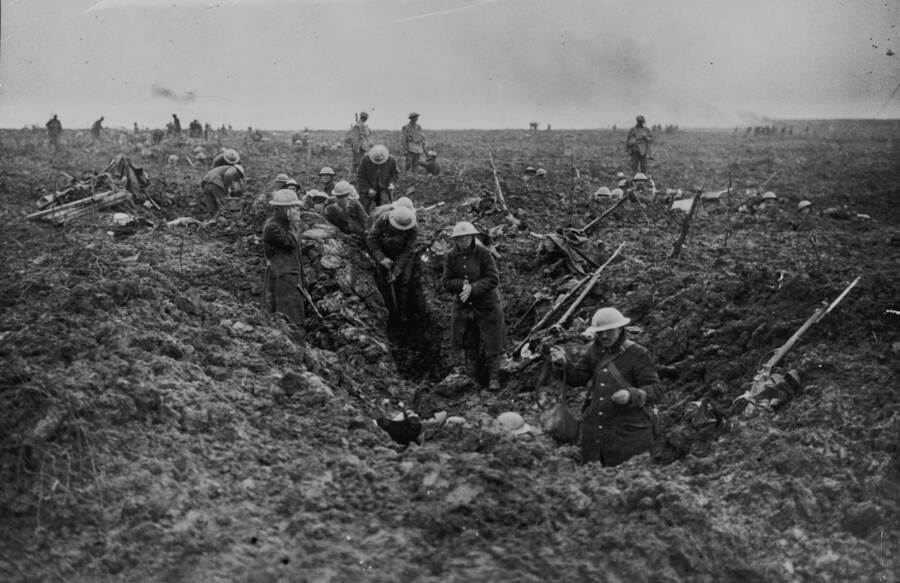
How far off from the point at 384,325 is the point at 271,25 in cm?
924

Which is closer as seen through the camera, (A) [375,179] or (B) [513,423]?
(B) [513,423]

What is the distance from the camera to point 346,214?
33.7ft

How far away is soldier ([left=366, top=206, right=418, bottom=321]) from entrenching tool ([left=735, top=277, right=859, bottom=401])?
4304mm

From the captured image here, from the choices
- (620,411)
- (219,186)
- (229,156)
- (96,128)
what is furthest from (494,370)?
(96,128)

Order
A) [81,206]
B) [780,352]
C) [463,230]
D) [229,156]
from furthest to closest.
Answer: [229,156]
[81,206]
[463,230]
[780,352]

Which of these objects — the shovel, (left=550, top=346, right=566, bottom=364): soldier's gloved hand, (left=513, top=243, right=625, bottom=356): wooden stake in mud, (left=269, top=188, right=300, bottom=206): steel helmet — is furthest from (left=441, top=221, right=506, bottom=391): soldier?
the shovel

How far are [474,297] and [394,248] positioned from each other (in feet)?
6.07

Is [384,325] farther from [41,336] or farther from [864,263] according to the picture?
[864,263]

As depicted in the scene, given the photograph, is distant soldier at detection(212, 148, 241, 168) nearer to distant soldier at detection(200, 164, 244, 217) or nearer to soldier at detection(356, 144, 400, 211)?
distant soldier at detection(200, 164, 244, 217)

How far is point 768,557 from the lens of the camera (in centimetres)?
414

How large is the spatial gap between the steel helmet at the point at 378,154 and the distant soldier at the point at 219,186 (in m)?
2.94

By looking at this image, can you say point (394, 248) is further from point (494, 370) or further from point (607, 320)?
point (607, 320)

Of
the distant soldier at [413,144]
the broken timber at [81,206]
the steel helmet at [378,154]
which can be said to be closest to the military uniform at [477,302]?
the steel helmet at [378,154]

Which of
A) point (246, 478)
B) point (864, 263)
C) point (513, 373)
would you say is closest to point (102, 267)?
point (246, 478)
